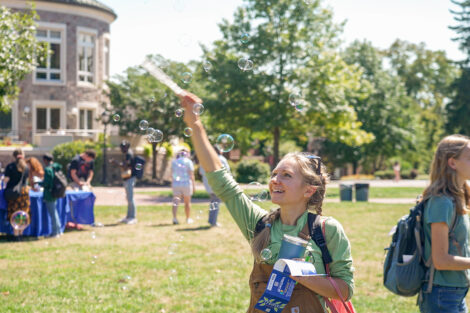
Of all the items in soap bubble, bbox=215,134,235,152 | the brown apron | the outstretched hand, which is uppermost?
the outstretched hand

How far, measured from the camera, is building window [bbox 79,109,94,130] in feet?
112

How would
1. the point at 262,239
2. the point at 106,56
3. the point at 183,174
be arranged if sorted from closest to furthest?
the point at 262,239 → the point at 183,174 → the point at 106,56

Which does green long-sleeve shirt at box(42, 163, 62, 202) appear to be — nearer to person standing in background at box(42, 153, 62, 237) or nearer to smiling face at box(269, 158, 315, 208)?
person standing in background at box(42, 153, 62, 237)

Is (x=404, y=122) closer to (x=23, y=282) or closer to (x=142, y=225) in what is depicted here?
(x=142, y=225)

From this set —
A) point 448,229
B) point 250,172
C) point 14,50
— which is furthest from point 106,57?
point 448,229

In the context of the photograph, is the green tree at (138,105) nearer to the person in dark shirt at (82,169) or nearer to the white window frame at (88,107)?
the white window frame at (88,107)

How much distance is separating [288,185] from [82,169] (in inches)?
444

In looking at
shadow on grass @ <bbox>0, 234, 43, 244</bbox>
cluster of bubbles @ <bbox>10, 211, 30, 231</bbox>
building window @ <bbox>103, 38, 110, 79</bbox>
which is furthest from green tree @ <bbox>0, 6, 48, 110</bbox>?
building window @ <bbox>103, 38, 110, 79</bbox>

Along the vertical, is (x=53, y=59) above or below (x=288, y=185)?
above

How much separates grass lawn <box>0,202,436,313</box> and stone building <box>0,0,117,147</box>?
865 inches

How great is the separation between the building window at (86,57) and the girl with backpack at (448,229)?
33.0 m

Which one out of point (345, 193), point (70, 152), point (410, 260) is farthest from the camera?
point (70, 152)

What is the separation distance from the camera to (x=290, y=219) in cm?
302

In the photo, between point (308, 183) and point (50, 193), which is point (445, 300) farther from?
point (50, 193)
